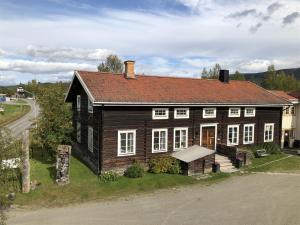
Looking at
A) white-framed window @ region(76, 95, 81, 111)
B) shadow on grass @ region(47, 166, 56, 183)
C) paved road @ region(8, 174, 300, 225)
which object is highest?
white-framed window @ region(76, 95, 81, 111)

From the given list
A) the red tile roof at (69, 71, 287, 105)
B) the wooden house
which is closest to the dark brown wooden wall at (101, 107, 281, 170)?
the wooden house

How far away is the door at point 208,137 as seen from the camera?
93.3ft

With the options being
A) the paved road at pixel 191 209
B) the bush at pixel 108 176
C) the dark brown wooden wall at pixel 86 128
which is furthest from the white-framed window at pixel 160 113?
the paved road at pixel 191 209

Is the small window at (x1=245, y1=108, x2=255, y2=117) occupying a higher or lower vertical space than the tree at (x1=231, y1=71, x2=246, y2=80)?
lower

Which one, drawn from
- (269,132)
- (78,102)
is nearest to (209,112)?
(269,132)

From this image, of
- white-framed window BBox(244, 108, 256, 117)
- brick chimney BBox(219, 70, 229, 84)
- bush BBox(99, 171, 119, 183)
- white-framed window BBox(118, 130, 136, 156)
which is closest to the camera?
bush BBox(99, 171, 119, 183)

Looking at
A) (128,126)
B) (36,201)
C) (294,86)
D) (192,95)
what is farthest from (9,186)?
(294,86)

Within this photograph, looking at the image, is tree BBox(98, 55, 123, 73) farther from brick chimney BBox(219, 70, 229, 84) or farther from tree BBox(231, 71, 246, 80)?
brick chimney BBox(219, 70, 229, 84)

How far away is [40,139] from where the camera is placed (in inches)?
1052

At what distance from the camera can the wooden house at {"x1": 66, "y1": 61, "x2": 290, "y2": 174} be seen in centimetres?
2372

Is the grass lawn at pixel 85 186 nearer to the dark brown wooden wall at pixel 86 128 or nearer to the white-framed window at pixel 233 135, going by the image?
the dark brown wooden wall at pixel 86 128

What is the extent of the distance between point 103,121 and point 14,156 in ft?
28.7

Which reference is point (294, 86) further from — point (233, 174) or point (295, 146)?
point (233, 174)

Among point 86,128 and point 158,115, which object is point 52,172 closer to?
point 86,128
